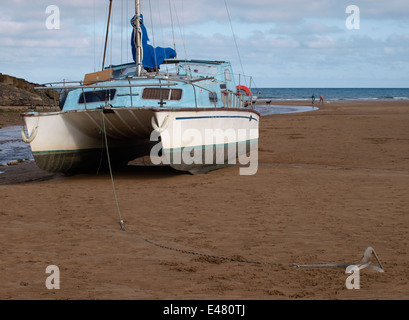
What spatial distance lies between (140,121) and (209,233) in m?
4.55

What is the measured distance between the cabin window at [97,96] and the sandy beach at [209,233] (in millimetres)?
1709

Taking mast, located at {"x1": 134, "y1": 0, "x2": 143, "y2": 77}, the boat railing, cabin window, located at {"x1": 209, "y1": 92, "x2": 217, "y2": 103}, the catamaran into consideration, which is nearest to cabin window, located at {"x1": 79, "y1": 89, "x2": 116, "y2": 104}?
the catamaran

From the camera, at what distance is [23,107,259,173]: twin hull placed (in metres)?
10.7

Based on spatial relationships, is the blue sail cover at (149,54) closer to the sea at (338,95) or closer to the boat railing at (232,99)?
the boat railing at (232,99)

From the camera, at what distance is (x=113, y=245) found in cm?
636

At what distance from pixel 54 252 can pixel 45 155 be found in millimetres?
5862

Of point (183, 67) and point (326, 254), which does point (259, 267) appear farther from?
point (183, 67)

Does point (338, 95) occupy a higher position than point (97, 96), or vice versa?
point (338, 95)

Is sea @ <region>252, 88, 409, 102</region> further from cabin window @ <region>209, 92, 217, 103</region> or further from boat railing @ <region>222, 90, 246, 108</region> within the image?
cabin window @ <region>209, 92, 217, 103</region>

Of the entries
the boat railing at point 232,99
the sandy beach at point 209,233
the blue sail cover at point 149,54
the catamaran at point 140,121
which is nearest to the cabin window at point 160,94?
the catamaran at point 140,121

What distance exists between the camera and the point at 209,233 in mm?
6910

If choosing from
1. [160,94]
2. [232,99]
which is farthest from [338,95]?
[160,94]

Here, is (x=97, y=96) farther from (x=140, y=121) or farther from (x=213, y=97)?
(x=213, y=97)

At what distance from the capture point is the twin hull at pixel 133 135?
35.0 ft
